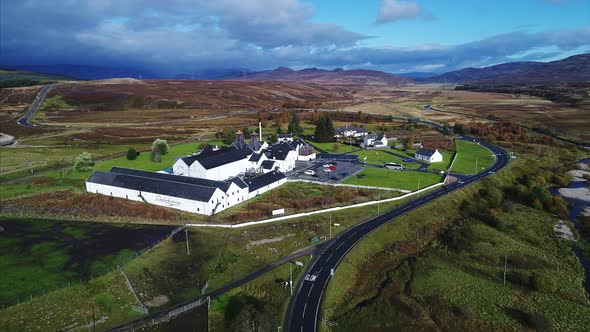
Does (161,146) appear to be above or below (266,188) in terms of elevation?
above

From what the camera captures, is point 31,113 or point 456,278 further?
point 31,113

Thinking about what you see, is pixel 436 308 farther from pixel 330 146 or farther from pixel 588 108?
pixel 588 108

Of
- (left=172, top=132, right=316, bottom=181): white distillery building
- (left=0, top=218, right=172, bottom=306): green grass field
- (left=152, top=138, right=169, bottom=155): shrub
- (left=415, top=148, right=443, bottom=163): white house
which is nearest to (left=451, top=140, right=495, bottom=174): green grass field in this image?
(left=415, top=148, right=443, bottom=163): white house

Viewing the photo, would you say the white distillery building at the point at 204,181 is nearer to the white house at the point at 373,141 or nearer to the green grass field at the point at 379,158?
the green grass field at the point at 379,158

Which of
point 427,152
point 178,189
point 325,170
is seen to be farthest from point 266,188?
point 427,152

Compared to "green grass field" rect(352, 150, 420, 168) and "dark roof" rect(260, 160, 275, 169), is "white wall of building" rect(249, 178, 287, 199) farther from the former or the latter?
"green grass field" rect(352, 150, 420, 168)

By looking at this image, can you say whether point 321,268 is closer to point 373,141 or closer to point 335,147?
point 335,147
